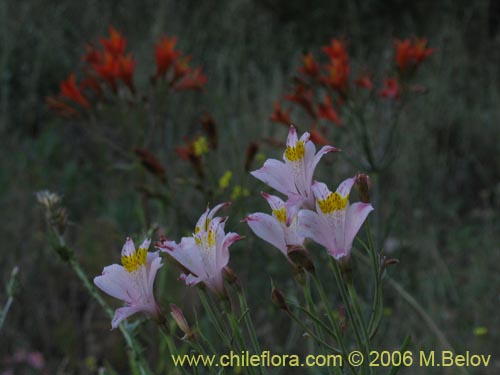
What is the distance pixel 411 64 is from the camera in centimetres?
244

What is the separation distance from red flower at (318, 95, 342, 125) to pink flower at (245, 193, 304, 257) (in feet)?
5.43

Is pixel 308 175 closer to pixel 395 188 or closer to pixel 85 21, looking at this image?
pixel 395 188

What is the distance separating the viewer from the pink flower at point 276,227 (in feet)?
2.88

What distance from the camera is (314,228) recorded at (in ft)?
2.74

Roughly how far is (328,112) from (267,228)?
1.73 meters

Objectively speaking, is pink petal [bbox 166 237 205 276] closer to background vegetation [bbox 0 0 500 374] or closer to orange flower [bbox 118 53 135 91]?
background vegetation [bbox 0 0 500 374]

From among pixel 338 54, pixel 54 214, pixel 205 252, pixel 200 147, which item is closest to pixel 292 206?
pixel 205 252

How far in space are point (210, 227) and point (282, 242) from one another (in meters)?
0.10

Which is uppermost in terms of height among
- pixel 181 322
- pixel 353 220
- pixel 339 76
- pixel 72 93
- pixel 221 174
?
pixel 72 93

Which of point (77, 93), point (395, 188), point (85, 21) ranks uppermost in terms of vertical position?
point (85, 21)

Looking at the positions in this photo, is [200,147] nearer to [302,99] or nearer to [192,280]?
[302,99]

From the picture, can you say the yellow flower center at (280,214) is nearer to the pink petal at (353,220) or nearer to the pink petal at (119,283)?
the pink petal at (353,220)

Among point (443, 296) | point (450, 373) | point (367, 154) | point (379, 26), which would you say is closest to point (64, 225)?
point (367, 154)

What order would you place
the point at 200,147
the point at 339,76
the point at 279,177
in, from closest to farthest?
the point at 279,177 < the point at 200,147 < the point at 339,76
